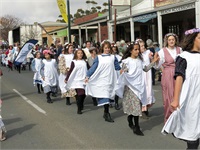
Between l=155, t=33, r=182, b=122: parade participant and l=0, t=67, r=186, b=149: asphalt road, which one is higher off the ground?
l=155, t=33, r=182, b=122: parade participant

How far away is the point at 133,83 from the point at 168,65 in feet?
2.40

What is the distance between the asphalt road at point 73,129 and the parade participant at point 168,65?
65 cm

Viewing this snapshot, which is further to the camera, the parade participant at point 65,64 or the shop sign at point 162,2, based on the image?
the shop sign at point 162,2

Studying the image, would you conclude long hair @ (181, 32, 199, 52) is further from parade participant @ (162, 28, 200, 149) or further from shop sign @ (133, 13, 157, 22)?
shop sign @ (133, 13, 157, 22)

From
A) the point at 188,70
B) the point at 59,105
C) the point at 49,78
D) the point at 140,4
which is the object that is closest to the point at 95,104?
the point at 59,105

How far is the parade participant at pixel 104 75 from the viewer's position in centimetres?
749

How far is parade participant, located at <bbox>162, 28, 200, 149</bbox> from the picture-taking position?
13.2 feet

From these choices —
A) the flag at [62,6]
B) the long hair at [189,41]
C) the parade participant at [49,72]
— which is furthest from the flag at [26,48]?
the flag at [62,6]

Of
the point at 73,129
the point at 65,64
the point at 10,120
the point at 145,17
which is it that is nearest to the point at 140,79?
the point at 73,129

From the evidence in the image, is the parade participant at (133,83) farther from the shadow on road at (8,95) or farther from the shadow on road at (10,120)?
the shadow on road at (8,95)

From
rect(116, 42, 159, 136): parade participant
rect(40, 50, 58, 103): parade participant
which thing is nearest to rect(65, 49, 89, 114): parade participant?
rect(40, 50, 58, 103): parade participant

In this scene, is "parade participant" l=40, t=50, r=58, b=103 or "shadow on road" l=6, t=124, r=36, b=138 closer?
"shadow on road" l=6, t=124, r=36, b=138

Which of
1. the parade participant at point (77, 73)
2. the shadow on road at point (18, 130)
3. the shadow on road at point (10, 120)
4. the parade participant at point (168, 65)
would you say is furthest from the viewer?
the parade participant at point (77, 73)

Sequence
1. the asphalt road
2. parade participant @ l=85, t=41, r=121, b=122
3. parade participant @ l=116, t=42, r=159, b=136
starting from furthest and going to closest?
1. parade participant @ l=85, t=41, r=121, b=122
2. parade participant @ l=116, t=42, r=159, b=136
3. the asphalt road
